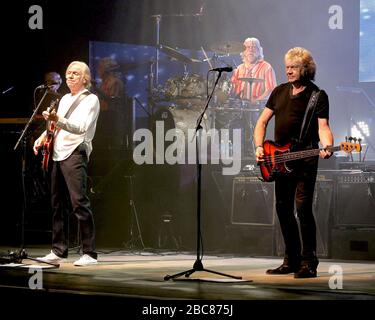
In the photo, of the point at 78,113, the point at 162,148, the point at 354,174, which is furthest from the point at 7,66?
the point at 354,174

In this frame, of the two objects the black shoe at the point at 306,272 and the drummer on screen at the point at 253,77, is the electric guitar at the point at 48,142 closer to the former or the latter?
the black shoe at the point at 306,272

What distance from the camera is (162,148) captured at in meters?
10.1

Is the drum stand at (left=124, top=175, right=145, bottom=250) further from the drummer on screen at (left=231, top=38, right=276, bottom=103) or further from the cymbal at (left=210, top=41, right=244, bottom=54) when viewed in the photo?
the cymbal at (left=210, top=41, right=244, bottom=54)

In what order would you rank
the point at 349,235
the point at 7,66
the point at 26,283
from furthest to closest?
1. the point at 7,66
2. the point at 349,235
3. the point at 26,283

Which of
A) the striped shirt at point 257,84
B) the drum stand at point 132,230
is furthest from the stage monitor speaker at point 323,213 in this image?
the striped shirt at point 257,84

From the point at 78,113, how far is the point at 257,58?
481 centimetres

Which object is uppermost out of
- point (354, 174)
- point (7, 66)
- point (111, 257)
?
point (7, 66)

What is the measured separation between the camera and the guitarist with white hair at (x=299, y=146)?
621 cm

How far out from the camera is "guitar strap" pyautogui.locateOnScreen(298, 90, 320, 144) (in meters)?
6.22

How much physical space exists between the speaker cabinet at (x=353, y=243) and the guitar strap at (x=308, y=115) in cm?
245

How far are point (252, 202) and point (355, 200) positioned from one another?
51.2 inches

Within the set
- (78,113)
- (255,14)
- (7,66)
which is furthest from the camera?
(255,14)

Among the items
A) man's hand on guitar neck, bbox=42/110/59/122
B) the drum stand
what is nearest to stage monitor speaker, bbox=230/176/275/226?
Result: the drum stand
